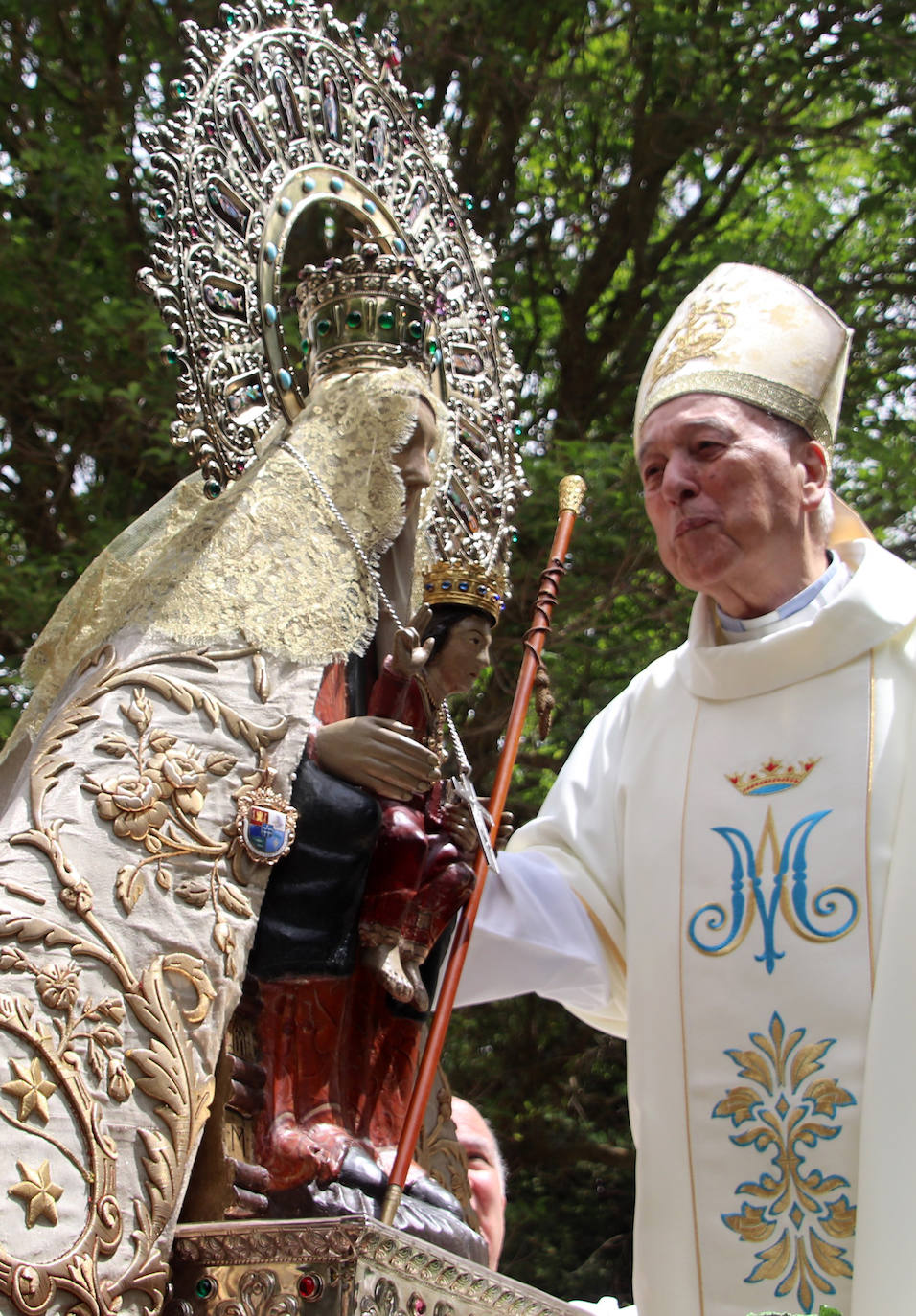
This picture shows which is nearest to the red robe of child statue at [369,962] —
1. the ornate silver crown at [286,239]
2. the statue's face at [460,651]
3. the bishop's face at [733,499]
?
the statue's face at [460,651]

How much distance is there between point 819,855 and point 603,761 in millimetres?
801

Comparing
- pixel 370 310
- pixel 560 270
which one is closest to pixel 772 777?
pixel 370 310

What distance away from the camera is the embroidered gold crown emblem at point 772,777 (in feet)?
12.4

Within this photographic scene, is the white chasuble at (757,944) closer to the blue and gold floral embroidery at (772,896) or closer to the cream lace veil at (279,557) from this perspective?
the blue and gold floral embroidery at (772,896)

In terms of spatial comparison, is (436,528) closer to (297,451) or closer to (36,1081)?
(297,451)

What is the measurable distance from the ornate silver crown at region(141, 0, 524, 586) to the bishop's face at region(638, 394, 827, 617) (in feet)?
2.07

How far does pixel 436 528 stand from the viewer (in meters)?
4.35

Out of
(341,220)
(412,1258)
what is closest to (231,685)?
(412,1258)

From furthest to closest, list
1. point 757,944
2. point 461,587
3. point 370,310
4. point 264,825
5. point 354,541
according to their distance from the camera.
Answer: point 370,310 < point 354,541 < point 757,944 < point 461,587 < point 264,825

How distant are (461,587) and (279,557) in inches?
16.8

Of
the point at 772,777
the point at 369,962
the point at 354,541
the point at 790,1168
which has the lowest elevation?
the point at 790,1168

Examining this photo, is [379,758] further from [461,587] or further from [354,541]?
[354,541]

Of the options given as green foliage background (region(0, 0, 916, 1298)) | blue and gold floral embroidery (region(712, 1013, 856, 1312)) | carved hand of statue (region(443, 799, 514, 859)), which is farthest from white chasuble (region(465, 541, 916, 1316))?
green foliage background (region(0, 0, 916, 1298))

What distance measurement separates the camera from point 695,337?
13.6 feet
